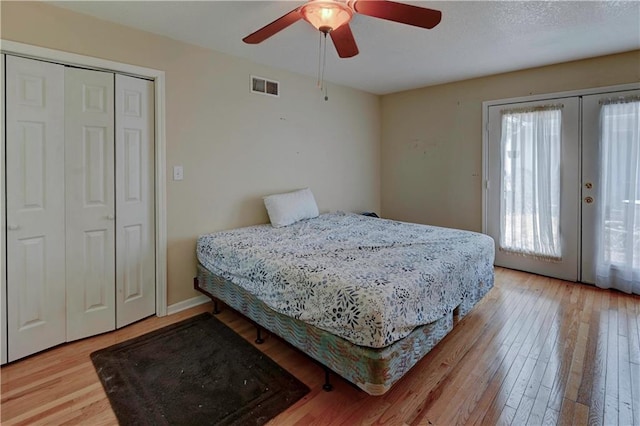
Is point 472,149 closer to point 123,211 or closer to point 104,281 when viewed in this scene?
point 123,211

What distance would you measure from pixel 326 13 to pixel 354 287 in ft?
4.82

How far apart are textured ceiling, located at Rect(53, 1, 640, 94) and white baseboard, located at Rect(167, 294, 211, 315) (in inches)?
90.0

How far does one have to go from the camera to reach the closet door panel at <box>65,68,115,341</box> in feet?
7.48

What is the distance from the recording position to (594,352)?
7.09ft

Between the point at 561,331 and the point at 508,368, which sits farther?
the point at 561,331

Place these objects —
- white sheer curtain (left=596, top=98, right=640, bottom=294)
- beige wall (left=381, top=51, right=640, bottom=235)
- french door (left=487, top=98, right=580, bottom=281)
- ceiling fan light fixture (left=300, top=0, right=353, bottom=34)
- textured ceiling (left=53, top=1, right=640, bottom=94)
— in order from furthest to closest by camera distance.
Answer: beige wall (left=381, top=51, right=640, bottom=235)
french door (left=487, top=98, right=580, bottom=281)
white sheer curtain (left=596, top=98, right=640, bottom=294)
textured ceiling (left=53, top=1, right=640, bottom=94)
ceiling fan light fixture (left=300, top=0, right=353, bottom=34)

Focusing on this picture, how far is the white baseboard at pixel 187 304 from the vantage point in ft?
9.28

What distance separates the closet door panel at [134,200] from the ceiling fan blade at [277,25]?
1.12m

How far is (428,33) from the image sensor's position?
260cm

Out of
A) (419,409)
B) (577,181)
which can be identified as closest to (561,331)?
(419,409)

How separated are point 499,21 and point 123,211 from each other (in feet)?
10.5

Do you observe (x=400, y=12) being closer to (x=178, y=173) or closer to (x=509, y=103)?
(x=178, y=173)

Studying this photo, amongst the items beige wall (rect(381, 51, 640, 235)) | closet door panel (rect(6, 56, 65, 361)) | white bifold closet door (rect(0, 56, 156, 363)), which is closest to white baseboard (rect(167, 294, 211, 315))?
white bifold closet door (rect(0, 56, 156, 363))

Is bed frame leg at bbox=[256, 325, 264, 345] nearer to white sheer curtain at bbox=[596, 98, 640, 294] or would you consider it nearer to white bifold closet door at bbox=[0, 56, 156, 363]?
white bifold closet door at bbox=[0, 56, 156, 363]
